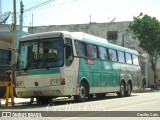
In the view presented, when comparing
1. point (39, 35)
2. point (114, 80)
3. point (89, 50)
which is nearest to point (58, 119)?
point (39, 35)

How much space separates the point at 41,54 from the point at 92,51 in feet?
13.1

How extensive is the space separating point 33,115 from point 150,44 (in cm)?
3263

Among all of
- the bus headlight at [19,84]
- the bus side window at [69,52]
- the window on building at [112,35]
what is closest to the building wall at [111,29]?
the window on building at [112,35]

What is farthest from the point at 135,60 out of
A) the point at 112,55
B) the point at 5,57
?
the point at 5,57

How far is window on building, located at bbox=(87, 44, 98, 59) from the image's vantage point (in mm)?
21297

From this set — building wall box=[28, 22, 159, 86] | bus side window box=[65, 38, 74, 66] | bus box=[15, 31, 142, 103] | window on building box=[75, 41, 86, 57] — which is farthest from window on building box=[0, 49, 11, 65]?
building wall box=[28, 22, 159, 86]

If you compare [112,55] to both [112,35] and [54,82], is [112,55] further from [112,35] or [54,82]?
[112,35]

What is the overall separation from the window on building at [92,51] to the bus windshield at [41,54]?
3.14 m

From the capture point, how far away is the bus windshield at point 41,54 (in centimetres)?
1828

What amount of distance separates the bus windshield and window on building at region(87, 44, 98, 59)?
3140 mm

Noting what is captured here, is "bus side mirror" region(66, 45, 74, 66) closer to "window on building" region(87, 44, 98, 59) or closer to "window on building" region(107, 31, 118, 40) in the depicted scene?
"window on building" region(87, 44, 98, 59)

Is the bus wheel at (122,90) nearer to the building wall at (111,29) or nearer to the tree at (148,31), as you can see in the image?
the tree at (148,31)

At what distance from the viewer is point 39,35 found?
1894cm

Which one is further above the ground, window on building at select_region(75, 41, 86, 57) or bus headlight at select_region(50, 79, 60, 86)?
window on building at select_region(75, 41, 86, 57)
